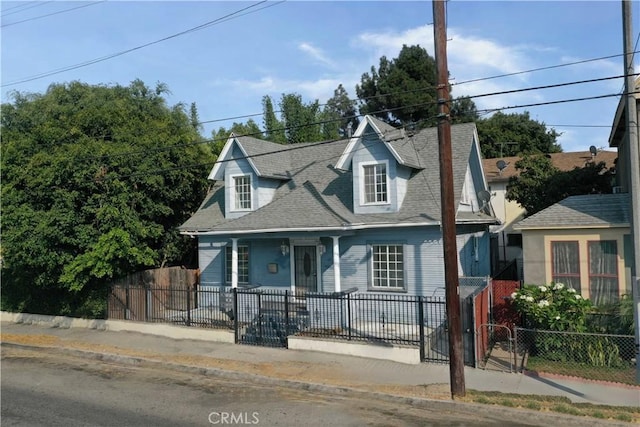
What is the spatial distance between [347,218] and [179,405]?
26.0 ft

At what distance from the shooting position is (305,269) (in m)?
17.2

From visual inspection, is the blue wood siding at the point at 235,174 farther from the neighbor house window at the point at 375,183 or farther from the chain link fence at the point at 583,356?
the chain link fence at the point at 583,356

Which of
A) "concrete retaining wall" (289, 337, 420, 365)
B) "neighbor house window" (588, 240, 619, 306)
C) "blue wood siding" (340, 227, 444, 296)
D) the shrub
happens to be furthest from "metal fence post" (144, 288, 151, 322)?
"neighbor house window" (588, 240, 619, 306)

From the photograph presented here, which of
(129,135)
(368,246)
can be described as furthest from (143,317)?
(368,246)

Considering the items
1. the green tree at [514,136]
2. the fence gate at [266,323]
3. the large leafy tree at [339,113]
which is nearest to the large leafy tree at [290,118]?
the large leafy tree at [339,113]

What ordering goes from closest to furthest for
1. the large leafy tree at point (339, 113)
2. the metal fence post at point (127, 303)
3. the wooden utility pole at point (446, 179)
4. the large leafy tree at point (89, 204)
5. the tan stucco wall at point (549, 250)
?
the wooden utility pole at point (446, 179) → the tan stucco wall at point (549, 250) → the large leafy tree at point (89, 204) → the metal fence post at point (127, 303) → the large leafy tree at point (339, 113)

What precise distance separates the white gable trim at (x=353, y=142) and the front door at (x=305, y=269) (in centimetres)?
299

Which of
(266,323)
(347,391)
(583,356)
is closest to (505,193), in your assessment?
(583,356)

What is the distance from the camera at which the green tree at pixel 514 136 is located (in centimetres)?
4688

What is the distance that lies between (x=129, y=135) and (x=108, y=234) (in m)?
4.49

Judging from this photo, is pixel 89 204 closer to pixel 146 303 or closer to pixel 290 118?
pixel 146 303

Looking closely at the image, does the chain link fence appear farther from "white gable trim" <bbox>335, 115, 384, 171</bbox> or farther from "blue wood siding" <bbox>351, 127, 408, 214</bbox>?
"white gable trim" <bbox>335, 115, 384, 171</bbox>

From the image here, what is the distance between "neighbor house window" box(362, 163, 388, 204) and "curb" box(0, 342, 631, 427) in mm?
7303

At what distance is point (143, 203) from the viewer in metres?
18.2
